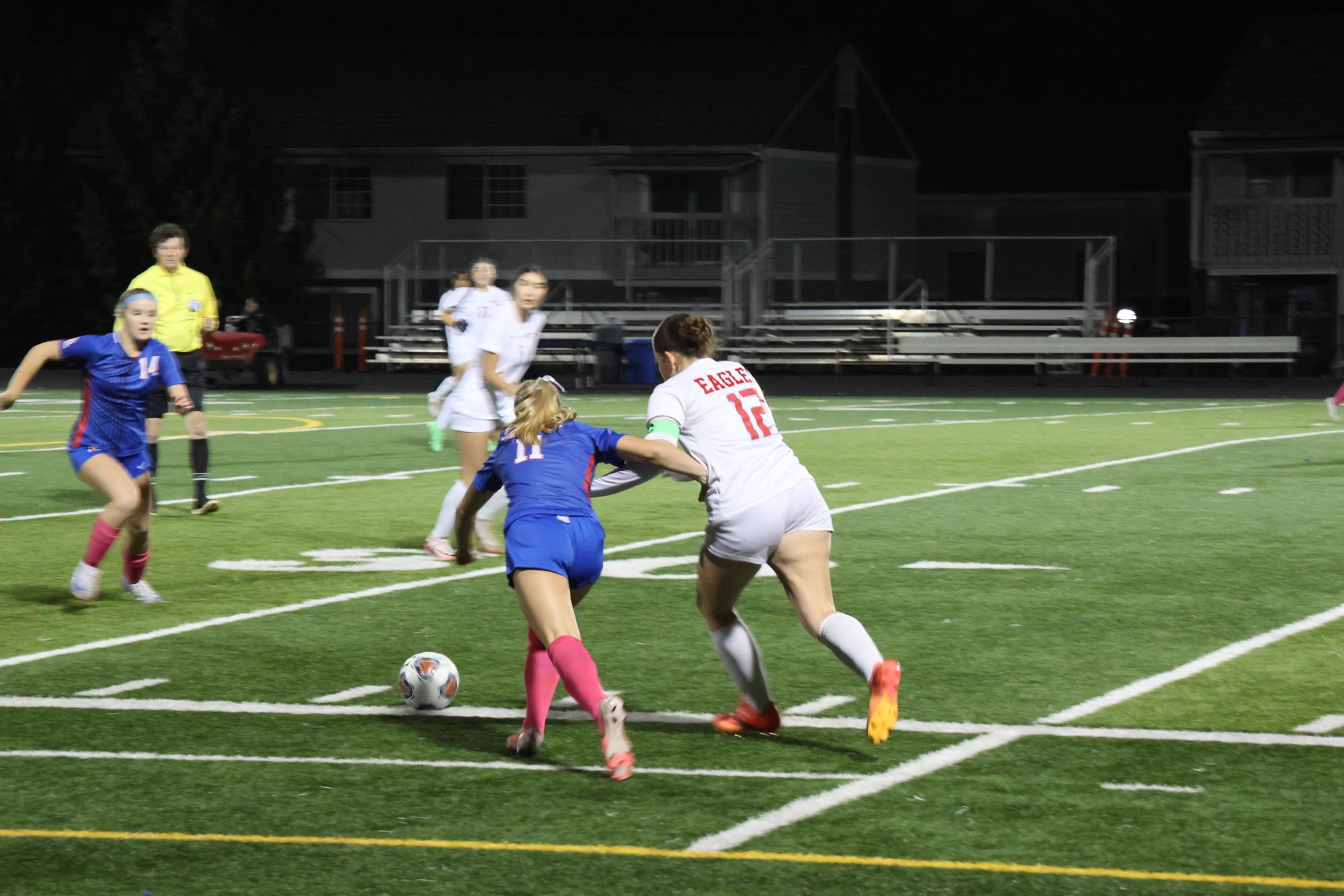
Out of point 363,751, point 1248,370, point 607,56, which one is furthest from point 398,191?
point 363,751

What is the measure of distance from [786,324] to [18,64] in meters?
18.0

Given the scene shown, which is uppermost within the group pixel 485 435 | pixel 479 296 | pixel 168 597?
pixel 479 296

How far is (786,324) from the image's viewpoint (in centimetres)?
4419

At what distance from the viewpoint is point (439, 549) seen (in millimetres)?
12562

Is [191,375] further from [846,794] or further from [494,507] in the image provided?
[846,794]

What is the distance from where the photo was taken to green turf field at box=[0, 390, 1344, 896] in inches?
231

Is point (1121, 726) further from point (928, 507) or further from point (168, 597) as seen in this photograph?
point (928, 507)

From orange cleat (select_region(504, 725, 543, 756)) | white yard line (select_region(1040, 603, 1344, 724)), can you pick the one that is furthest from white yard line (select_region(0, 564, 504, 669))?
white yard line (select_region(1040, 603, 1344, 724))

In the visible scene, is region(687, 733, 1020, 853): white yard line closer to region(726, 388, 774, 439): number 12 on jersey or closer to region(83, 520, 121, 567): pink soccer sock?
region(726, 388, 774, 439): number 12 on jersey

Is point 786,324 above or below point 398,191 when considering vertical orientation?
below

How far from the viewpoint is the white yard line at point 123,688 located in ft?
27.5

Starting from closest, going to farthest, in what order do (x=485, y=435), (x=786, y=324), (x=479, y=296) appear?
(x=485, y=435), (x=479, y=296), (x=786, y=324)

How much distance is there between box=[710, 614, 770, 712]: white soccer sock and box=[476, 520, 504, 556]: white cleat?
537 centimetres

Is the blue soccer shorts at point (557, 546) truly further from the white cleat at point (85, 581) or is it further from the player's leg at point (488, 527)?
the player's leg at point (488, 527)
